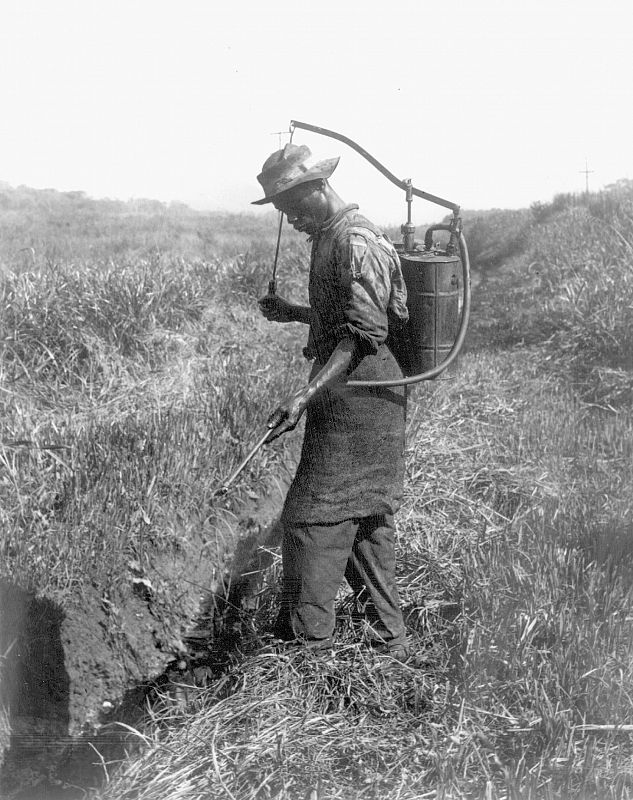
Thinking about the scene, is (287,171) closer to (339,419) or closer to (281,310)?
(281,310)

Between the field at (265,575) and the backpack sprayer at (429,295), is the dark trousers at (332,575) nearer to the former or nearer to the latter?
the field at (265,575)

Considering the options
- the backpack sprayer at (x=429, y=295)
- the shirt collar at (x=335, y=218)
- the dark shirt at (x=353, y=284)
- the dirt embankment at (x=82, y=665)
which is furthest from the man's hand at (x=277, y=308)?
the dirt embankment at (x=82, y=665)

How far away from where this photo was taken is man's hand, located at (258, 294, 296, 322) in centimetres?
295

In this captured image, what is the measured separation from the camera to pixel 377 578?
295cm

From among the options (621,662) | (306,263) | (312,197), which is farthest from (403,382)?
(306,263)

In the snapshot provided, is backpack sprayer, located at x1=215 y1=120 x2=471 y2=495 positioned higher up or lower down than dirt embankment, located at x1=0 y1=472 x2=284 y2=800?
higher up

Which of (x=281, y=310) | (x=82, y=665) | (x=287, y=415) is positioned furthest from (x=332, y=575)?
(x=82, y=665)

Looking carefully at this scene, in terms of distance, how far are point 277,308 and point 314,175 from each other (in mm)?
589

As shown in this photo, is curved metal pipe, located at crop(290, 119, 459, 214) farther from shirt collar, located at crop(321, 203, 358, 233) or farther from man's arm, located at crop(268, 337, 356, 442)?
man's arm, located at crop(268, 337, 356, 442)

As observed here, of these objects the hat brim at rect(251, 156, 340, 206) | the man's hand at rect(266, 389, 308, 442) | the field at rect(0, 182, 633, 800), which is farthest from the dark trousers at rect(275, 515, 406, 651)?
the hat brim at rect(251, 156, 340, 206)

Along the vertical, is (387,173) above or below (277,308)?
above

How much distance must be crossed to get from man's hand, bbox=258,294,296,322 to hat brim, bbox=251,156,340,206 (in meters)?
0.41

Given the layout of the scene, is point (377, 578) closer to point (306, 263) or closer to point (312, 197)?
point (312, 197)

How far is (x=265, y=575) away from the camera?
147 inches
